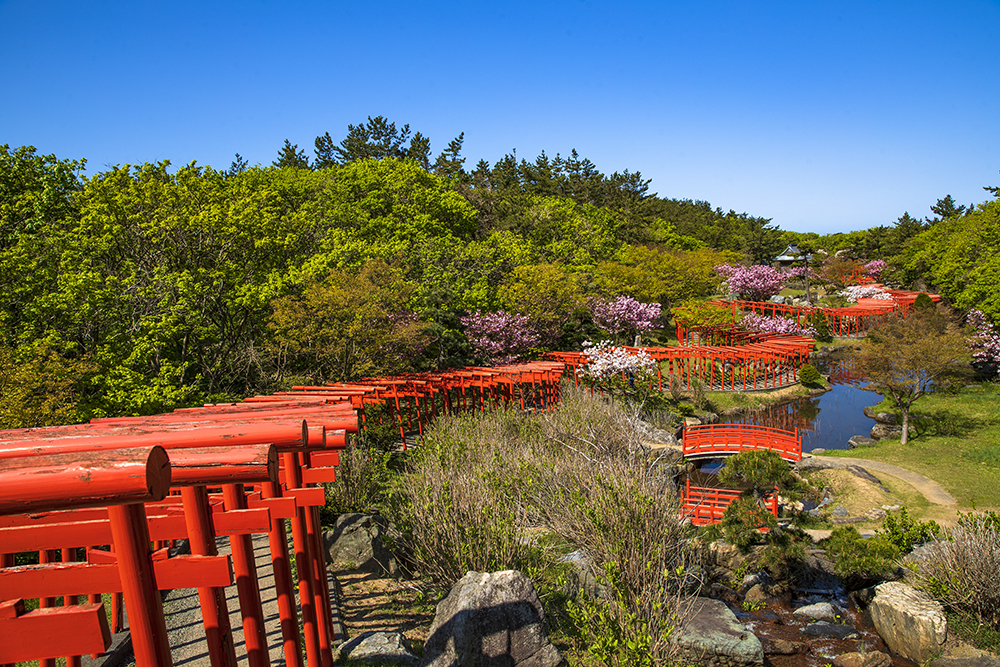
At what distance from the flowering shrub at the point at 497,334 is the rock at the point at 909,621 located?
1783 cm

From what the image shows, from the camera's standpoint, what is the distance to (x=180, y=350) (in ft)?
63.7

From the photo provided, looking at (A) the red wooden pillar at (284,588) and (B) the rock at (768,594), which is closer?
(A) the red wooden pillar at (284,588)

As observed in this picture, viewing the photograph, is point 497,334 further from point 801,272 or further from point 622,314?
point 801,272

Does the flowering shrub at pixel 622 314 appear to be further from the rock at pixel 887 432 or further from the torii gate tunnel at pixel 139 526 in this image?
the torii gate tunnel at pixel 139 526

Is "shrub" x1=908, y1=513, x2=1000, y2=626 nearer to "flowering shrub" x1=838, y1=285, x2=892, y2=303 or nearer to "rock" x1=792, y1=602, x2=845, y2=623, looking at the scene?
"rock" x1=792, y1=602, x2=845, y2=623

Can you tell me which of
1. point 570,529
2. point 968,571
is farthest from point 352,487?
point 968,571

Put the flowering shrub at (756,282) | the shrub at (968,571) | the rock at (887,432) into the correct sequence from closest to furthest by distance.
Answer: the shrub at (968,571)
the rock at (887,432)
the flowering shrub at (756,282)

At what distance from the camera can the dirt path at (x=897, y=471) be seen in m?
16.7

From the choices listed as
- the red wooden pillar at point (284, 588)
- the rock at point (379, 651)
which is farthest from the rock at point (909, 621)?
the red wooden pillar at point (284, 588)

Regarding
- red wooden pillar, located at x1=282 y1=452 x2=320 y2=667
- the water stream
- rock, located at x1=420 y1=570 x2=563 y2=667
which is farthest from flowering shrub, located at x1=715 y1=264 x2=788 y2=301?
red wooden pillar, located at x1=282 y1=452 x2=320 y2=667

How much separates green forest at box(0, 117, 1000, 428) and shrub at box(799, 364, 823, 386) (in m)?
7.72

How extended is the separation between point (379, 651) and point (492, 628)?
1330 millimetres

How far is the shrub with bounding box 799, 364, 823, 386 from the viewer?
31516 millimetres

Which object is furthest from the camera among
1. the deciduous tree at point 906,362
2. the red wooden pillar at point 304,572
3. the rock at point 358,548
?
the deciduous tree at point 906,362
